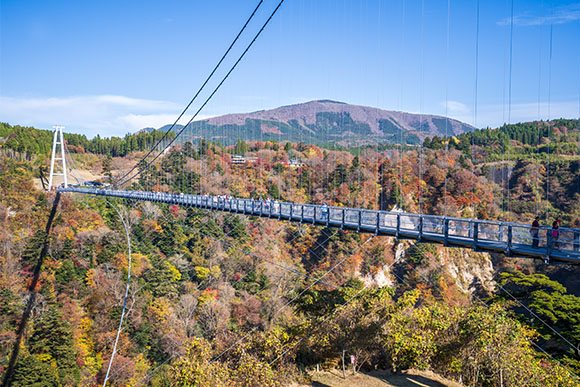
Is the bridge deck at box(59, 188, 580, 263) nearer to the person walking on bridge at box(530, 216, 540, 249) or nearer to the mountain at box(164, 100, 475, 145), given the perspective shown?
the person walking on bridge at box(530, 216, 540, 249)

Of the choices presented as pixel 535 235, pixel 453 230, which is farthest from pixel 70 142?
pixel 535 235

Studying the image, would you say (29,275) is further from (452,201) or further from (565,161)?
(565,161)

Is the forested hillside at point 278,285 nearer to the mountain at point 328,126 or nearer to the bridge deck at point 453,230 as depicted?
the bridge deck at point 453,230

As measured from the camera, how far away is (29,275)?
2956 centimetres

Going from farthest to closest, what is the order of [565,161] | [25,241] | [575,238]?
[565,161] < [25,241] < [575,238]

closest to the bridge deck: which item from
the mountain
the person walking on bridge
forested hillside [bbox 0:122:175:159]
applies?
the person walking on bridge

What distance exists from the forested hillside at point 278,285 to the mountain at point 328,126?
22.4 meters

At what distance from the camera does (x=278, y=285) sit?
3103 centimetres

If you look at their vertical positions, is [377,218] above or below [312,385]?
above

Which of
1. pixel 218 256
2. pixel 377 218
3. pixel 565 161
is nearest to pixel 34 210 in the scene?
pixel 218 256

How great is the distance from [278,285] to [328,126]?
5590cm

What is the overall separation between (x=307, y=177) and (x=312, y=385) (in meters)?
28.1

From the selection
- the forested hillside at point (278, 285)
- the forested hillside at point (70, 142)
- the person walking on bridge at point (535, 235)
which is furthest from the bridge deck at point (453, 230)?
the forested hillside at point (70, 142)

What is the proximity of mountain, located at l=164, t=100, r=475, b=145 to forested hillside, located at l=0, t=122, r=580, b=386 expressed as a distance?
73.5 feet
